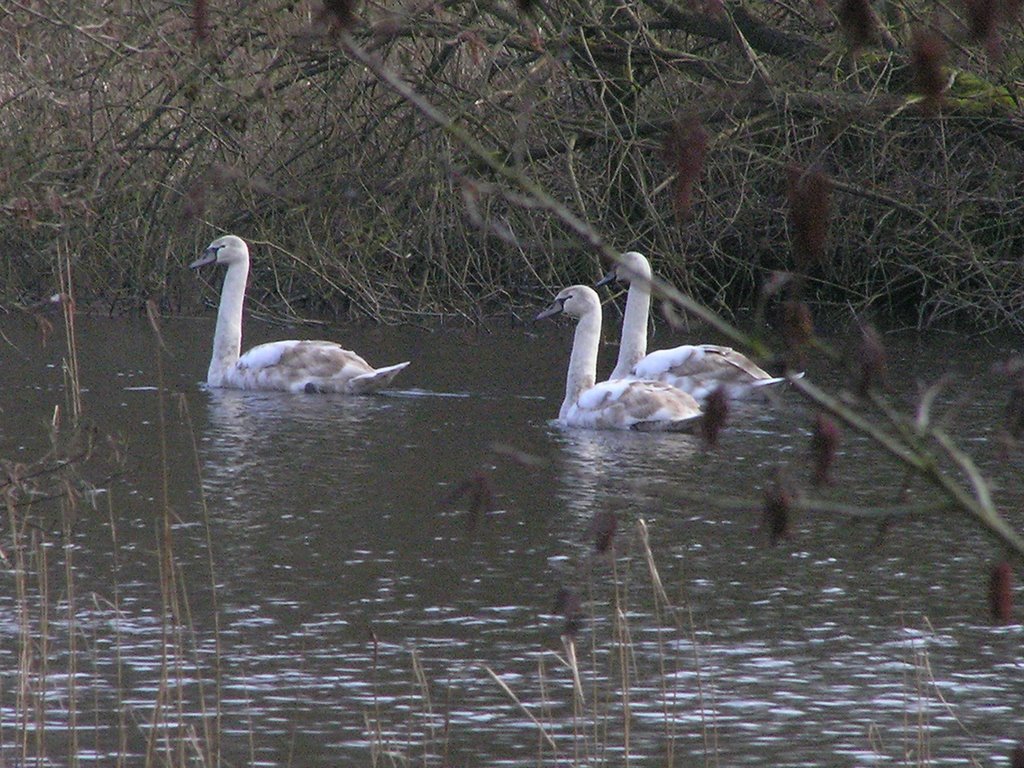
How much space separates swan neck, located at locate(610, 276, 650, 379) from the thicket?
13.8 inches

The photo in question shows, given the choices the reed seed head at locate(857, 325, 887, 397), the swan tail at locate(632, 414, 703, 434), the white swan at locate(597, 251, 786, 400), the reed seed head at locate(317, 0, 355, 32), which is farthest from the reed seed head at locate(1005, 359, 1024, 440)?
the white swan at locate(597, 251, 786, 400)

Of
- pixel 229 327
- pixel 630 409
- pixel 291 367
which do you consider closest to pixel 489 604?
pixel 630 409

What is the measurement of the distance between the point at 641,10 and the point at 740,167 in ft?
5.00

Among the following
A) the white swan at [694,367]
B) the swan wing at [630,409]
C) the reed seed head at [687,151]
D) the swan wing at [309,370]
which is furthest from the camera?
the swan wing at [309,370]

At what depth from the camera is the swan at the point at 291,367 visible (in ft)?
43.4

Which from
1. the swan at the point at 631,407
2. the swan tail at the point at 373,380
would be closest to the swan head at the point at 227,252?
the swan tail at the point at 373,380

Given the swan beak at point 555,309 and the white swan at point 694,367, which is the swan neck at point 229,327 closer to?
the swan beak at point 555,309

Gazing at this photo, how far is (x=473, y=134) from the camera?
13242 millimetres

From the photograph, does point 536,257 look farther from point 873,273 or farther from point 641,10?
point 873,273

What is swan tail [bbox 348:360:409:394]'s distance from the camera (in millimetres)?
12969

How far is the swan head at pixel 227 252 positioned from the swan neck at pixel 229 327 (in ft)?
0.19

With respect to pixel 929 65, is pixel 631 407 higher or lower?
lower

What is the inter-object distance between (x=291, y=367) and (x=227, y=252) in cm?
156

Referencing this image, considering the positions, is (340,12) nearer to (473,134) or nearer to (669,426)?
(669,426)
